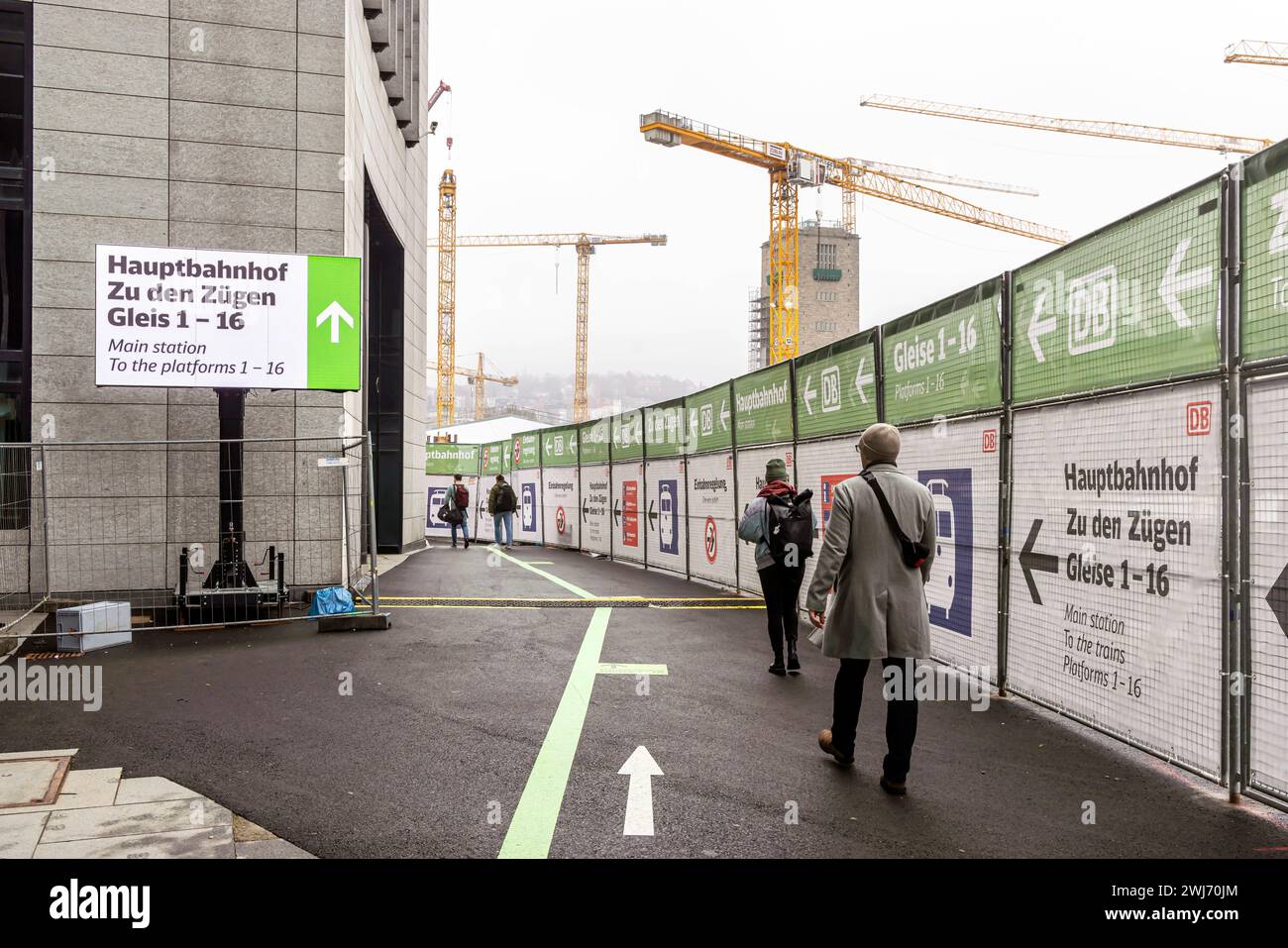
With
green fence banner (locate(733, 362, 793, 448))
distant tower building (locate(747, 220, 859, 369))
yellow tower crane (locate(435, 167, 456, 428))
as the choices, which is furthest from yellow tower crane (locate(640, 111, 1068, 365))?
green fence banner (locate(733, 362, 793, 448))

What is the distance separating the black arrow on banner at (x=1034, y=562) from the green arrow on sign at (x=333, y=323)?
7.38 m

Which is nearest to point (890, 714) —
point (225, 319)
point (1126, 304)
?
point (1126, 304)

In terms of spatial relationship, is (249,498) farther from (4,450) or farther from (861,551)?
(861,551)

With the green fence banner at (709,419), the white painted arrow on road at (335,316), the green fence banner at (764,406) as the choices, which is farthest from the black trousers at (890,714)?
the green fence banner at (709,419)

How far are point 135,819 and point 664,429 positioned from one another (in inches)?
467

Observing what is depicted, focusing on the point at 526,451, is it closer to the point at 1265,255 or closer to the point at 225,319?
the point at 225,319

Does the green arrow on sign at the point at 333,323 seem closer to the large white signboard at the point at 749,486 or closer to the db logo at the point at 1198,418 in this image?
the large white signboard at the point at 749,486

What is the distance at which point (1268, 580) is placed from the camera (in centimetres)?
413

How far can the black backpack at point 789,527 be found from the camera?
7.25 meters

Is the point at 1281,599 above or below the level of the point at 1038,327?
below

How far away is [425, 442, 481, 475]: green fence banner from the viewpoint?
30906 millimetres

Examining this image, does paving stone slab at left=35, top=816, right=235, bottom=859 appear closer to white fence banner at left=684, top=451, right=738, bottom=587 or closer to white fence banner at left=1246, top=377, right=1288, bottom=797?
white fence banner at left=1246, top=377, right=1288, bottom=797

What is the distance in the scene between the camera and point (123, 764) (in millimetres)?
4887
